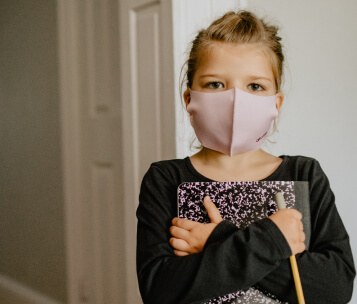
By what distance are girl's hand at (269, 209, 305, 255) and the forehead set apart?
236 mm

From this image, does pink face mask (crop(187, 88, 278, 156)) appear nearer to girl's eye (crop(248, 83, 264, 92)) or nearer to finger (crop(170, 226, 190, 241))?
girl's eye (crop(248, 83, 264, 92))

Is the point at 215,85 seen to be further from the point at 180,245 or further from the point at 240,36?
the point at 180,245

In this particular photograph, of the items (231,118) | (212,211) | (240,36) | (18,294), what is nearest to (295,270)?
(212,211)

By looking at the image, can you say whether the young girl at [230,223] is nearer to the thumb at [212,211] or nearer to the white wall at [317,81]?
the thumb at [212,211]

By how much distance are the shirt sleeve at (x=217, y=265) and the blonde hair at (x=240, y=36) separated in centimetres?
29

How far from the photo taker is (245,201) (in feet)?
2.31

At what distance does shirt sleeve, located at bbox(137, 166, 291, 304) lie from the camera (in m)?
0.66

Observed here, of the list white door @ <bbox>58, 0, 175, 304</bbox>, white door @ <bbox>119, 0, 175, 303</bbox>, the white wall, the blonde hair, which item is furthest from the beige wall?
the blonde hair

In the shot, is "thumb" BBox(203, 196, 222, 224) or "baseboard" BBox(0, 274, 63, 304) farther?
"baseboard" BBox(0, 274, 63, 304)

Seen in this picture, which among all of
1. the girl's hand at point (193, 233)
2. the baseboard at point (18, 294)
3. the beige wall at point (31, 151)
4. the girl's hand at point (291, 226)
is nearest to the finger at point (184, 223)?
the girl's hand at point (193, 233)

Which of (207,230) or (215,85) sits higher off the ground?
(215,85)

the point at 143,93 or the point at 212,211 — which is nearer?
the point at 212,211

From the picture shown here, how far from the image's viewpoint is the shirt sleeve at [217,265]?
2.15 feet

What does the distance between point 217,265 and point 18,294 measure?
204cm
